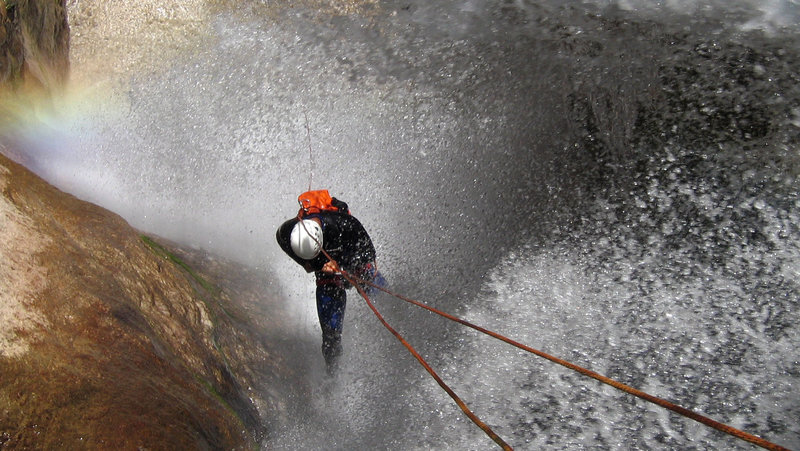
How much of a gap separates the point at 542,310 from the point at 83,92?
652cm

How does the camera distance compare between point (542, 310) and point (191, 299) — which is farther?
point (542, 310)

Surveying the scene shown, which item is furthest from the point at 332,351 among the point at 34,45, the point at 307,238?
the point at 34,45

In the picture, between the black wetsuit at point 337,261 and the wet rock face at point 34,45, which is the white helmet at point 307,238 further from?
the wet rock face at point 34,45

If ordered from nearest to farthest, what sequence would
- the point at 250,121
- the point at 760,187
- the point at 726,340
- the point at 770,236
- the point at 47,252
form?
the point at 47,252 < the point at 726,340 < the point at 770,236 < the point at 760,187 < the point at 250,121

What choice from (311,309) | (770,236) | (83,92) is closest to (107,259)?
(311,309)

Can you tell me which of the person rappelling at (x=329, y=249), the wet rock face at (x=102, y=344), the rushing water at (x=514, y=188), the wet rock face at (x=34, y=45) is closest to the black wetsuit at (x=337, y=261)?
the person rappelling at (x=329, y=249)

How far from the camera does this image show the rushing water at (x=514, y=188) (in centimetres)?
387

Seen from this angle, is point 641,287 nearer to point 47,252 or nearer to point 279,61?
point 47,252

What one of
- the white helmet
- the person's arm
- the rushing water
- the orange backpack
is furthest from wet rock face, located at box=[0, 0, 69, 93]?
the person's arm

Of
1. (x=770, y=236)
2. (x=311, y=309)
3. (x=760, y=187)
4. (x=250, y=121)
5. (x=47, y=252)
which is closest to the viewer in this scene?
(x=47, y=252)

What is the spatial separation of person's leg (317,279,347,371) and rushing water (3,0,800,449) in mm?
248

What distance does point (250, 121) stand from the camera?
273 inches

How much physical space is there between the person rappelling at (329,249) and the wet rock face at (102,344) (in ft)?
2.27

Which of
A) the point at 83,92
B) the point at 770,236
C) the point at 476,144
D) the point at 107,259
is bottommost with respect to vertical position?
the point at 770,236
